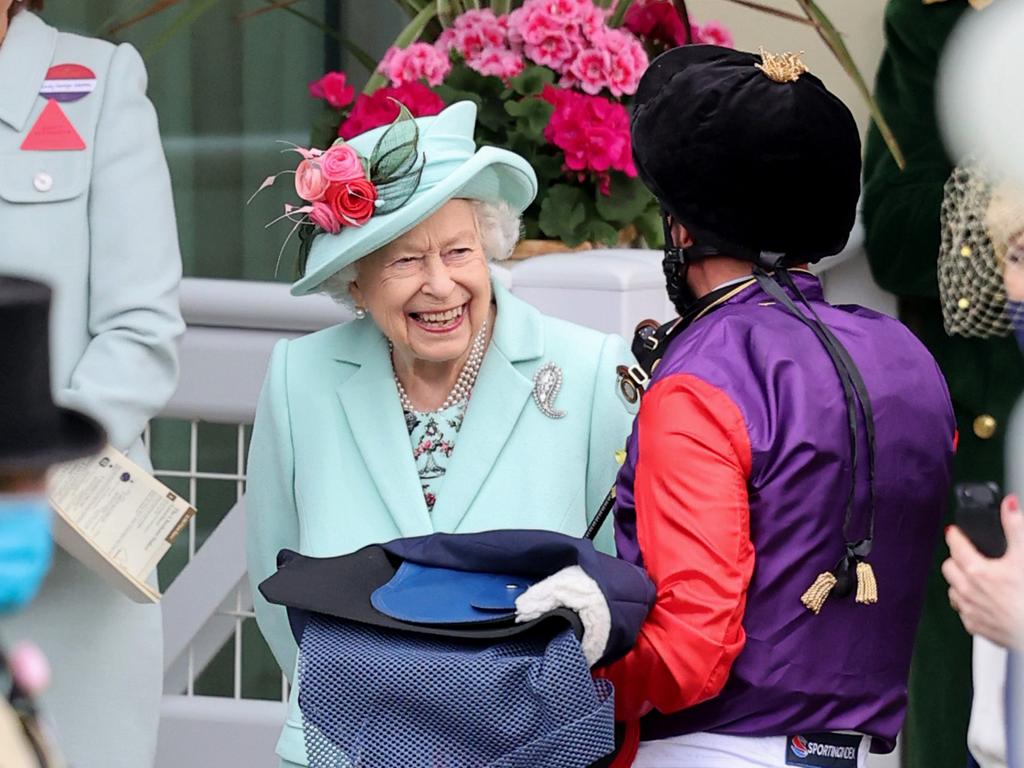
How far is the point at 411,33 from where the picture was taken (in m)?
3.85

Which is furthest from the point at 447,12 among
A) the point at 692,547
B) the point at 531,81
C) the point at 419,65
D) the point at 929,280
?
the point at 692,547

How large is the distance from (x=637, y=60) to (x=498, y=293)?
36.7 inches

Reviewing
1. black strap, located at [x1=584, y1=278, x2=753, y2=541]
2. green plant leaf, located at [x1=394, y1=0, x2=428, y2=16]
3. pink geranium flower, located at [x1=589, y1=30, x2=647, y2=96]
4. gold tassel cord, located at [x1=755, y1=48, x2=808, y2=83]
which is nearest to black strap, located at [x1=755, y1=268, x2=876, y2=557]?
black strap, located at [x1=584, y1=278, x2=753, y2=541]

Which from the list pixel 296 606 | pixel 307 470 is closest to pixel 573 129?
pixel 307 470

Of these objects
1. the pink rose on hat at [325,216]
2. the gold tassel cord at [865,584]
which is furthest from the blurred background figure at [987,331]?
the pink rose on hat at [325,216]

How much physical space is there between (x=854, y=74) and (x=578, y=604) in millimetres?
1851

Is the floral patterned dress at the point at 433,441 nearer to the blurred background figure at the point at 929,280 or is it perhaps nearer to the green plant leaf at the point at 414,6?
the blurred background figure at the point at 929,280

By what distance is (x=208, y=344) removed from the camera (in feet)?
12.9

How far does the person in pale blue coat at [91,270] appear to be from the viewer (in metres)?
2.92

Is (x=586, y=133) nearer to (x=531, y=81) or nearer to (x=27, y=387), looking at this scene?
(x=531, y=81)

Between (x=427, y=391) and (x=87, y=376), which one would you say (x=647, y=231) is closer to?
(x=427, y=391)

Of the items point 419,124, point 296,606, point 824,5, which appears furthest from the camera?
point 824,5

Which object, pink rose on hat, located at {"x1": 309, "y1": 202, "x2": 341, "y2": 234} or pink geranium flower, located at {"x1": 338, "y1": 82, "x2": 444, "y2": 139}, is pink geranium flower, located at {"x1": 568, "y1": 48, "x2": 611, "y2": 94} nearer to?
pink geranium flower, located at {"x1": 338, "y1": 82, "x2": 444, "y2": 139}

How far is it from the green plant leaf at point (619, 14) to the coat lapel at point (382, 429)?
116 cm
